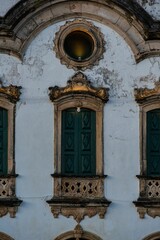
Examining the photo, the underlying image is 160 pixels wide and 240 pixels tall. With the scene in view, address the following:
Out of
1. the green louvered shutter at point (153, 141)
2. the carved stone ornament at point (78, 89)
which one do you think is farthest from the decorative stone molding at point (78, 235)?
the carved stone ornament at point (78, 89)

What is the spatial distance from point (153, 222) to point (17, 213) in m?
3.37

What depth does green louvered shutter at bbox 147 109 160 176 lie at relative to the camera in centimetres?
2416

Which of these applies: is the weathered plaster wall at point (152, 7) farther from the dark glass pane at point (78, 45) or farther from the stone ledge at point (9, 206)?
the stone ledge at point (9, 206)

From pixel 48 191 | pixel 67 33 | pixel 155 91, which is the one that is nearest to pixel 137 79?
pixel 155 91

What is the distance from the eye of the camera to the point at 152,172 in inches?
951

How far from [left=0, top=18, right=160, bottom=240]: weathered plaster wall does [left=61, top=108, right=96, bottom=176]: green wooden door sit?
0.32 m

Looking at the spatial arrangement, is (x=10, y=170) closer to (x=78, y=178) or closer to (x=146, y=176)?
(x=78, y=178)

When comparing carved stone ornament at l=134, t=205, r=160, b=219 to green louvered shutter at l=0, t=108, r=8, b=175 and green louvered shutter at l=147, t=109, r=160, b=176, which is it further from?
green louvered shutter at l=0, t=108, r=8, b=175

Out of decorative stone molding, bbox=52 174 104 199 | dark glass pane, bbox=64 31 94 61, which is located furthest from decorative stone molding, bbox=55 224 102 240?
dark glass pane, bbox=64 31 94 61

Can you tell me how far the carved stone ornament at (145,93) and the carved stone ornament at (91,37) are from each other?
1.31 metres

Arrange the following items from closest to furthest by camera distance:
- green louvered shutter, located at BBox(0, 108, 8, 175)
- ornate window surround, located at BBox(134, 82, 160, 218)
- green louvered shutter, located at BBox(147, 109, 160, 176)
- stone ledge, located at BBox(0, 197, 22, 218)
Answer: stone ledge, located at BBox(0, 197, 22, 218) → ornate window surround, located at BBox(134, 82, 160, 218) → green louvered shutter, located at BBox(0, 108, 8, 175) → green louvered shutter, located at BBox(147, 109, 160, 176)

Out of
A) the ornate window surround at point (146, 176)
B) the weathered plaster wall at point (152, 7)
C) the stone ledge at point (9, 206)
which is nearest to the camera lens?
the stone ledge at point (9, 206)

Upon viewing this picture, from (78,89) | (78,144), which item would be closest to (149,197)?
(78,144)

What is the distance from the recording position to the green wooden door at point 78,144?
24.1 m
